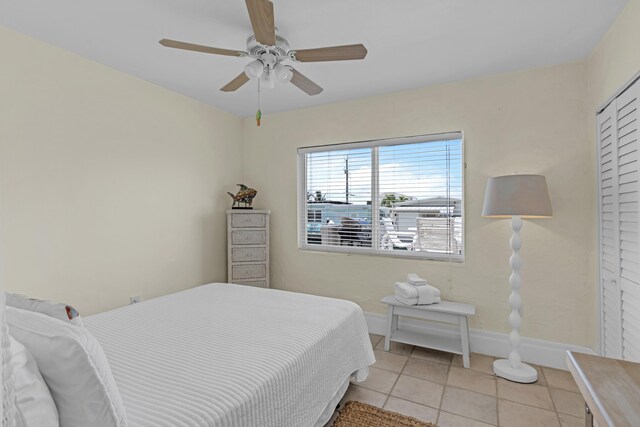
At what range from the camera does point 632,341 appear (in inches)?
76.0

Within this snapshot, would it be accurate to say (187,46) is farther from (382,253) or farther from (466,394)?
(466,394)

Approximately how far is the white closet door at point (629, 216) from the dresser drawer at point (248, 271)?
3037 mm

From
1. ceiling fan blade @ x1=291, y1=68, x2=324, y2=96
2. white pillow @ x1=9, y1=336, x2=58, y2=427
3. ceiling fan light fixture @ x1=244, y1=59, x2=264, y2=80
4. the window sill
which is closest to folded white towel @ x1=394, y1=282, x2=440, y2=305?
the window sill

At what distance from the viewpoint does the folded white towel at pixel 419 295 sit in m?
2.90

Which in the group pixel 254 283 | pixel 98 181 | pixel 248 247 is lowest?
pixel 254 283

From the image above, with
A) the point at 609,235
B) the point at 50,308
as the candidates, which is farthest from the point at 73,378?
the point at 609,235

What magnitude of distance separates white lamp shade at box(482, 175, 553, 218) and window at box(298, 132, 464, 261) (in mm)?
580

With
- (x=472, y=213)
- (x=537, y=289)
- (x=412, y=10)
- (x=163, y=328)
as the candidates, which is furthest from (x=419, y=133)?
(x=163, y=328)

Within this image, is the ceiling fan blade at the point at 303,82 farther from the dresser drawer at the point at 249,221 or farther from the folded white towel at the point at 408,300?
the folded white towel at the point at 408,300

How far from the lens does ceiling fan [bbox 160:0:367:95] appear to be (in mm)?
1784

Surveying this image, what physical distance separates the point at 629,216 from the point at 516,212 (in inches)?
23.1

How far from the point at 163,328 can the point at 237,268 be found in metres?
1.80

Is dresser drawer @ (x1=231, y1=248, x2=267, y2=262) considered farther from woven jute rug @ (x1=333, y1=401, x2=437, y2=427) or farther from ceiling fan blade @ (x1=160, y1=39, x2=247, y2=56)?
ceiling fan blade @ (x1=160, y1=39, x2=247, y2=56)

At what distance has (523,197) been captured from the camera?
93.8 inches
